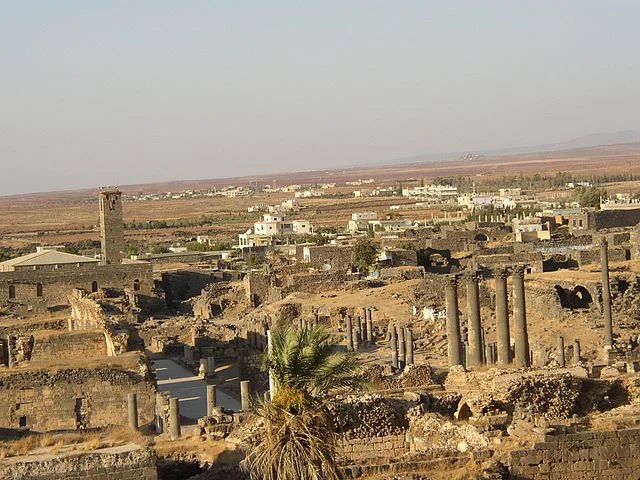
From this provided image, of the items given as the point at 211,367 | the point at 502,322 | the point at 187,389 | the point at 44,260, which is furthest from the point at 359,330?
the point at 44,260

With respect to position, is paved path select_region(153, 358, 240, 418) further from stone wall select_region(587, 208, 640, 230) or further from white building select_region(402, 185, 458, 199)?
white building select_region(402, 185, 458, 199)

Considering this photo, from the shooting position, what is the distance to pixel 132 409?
22141mm

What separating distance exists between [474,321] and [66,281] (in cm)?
3373

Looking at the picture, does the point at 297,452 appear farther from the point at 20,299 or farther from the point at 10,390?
the point at 20,299

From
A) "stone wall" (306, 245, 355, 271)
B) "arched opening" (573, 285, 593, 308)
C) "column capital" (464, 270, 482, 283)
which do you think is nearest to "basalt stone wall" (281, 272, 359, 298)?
"stone wall" (306, 245, 355, 271)

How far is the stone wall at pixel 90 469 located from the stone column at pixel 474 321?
41.5 ft

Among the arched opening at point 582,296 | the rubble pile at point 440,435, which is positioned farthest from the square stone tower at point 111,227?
the rubble pile at point 440,435

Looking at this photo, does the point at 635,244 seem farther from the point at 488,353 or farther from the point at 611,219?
the point at 488,353

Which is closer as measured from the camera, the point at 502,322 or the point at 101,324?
the point at 502,322

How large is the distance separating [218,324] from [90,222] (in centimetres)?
13089

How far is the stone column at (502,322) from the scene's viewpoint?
24.8 meters

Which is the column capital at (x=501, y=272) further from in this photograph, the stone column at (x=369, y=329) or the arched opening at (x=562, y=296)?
the arched opening at (x=562, y=296)

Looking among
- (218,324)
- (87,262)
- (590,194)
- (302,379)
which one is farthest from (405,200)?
(302,379)

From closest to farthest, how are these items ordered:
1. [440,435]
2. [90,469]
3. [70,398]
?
[90,469] → [440,435] → [70,398]
